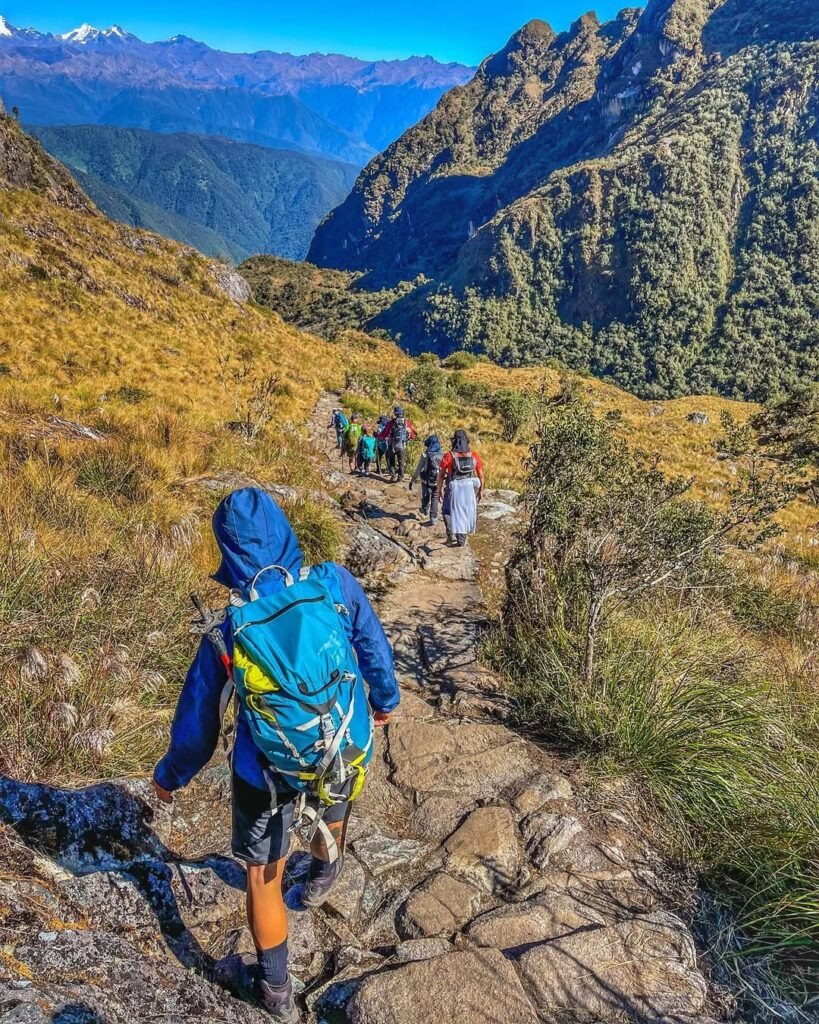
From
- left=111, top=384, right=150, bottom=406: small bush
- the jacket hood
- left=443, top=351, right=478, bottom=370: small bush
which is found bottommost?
the jacket hood

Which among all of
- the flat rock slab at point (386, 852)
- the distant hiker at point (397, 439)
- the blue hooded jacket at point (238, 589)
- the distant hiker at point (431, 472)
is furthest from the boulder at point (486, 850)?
the distant hiker at point (397, 439)

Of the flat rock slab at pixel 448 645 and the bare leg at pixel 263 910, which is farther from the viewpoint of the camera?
the flat rock slab at pixel 448 645

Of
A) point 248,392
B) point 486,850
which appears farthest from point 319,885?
point 248,392

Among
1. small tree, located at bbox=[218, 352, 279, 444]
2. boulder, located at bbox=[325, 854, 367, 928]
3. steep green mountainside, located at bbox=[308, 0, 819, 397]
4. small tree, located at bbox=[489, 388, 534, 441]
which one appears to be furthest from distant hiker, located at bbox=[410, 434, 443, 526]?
steep green mountainside, located at bbox=[308, 0, 819, 397]

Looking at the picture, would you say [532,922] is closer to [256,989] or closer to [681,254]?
[256,989]

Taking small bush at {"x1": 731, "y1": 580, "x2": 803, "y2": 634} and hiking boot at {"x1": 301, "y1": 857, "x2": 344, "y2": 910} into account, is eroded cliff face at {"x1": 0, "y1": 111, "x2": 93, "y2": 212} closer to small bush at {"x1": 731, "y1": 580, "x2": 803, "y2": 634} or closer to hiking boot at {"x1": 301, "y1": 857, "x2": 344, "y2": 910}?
small bush at {"x1": 731, "y1": 580, "x2": 803, "y2": 634}

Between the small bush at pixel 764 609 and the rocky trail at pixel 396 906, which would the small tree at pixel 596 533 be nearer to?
the small bush at pixel 764 609

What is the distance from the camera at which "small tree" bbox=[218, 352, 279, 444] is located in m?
10.0

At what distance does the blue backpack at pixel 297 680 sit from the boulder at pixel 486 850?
107 cm

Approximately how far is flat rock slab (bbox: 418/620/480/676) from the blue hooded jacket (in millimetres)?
2637

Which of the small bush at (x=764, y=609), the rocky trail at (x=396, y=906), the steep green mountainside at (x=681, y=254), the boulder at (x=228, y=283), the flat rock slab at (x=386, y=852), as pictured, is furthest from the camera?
the steep green mountainside at (x=681, y=254)

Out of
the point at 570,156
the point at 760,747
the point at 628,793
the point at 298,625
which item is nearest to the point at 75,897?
→ the point at 298,625

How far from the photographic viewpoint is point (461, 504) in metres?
6.92

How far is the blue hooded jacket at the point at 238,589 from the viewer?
6.33ft
